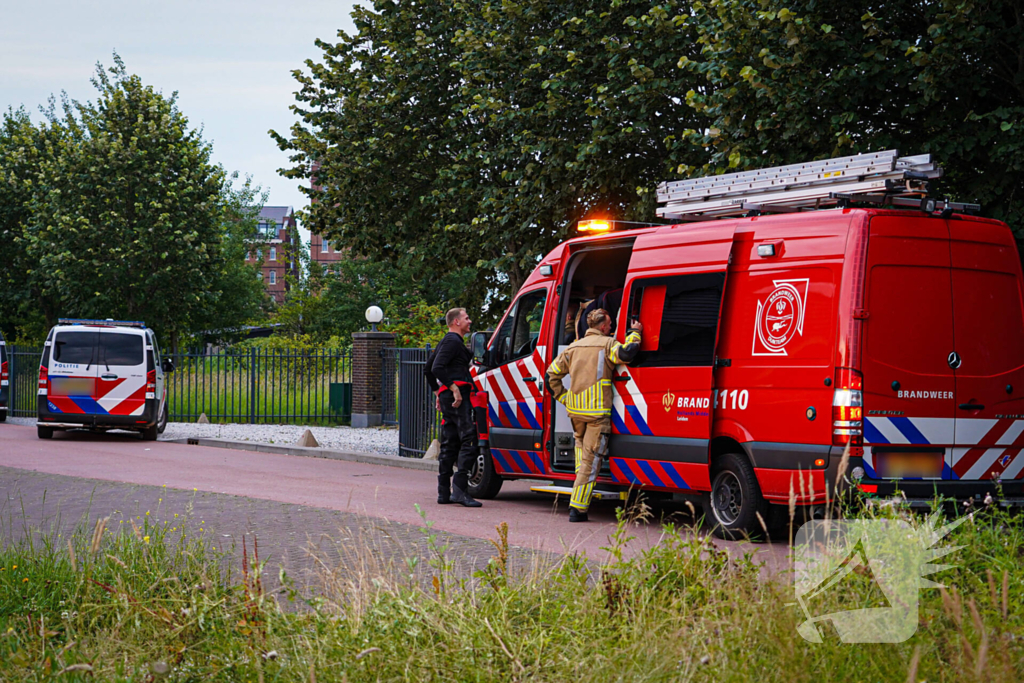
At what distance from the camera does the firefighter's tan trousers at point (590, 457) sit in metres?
9.64

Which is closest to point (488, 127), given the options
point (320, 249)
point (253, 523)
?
point (253, 523)

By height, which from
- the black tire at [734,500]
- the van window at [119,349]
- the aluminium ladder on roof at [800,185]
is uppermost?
the aluminium ladder on roof at [800,185]

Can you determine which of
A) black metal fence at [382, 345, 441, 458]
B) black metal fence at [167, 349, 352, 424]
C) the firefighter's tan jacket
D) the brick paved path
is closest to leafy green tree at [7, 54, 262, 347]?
black metal fence at [167, 349, 352, 424]

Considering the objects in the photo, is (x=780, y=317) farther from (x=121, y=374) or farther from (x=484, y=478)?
(x=121, y=374)

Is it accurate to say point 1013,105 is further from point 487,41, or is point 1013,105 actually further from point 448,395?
point 487,41

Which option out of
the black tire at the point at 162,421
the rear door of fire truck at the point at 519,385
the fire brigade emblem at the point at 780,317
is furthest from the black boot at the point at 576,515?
the black tire at the point at 162,421

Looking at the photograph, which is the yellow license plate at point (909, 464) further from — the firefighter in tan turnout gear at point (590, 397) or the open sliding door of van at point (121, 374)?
the open sliding door of van at point (121, 374)

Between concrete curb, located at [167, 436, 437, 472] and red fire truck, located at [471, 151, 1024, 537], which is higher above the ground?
red fire truck, located at [471, 151, 1024, 537]

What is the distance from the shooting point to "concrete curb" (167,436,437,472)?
1602 centimetres

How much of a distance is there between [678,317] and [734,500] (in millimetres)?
1552

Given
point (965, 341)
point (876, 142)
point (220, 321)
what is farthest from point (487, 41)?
point (220, 321)

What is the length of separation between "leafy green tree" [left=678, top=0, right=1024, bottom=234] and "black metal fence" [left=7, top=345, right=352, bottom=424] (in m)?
15.0

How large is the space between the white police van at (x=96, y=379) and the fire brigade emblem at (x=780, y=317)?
13755mm

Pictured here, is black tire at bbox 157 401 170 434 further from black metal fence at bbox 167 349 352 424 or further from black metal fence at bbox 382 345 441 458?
black metal fence at bbox 382 345 441 458
